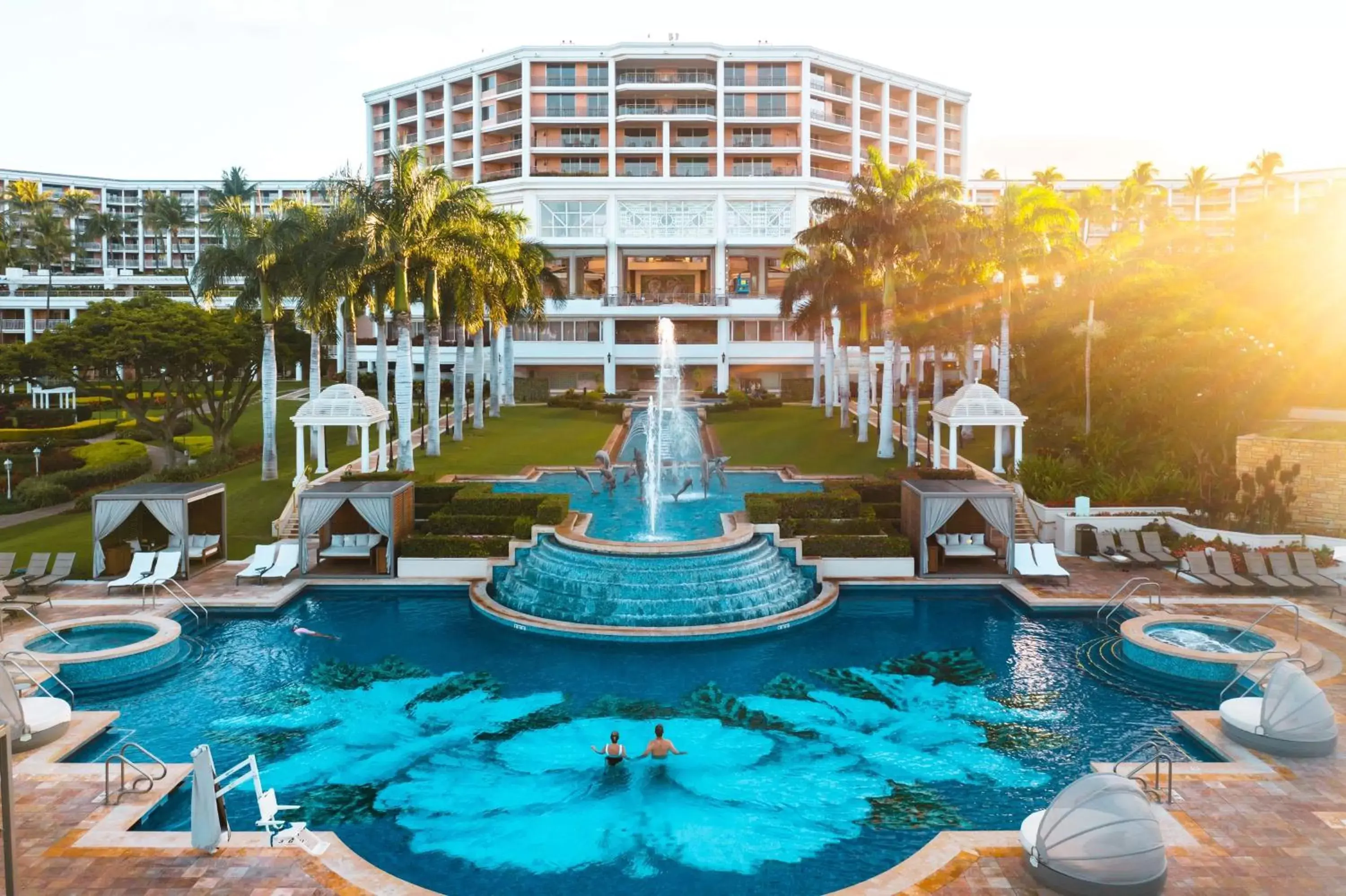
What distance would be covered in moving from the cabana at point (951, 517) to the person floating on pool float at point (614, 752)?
1213cm

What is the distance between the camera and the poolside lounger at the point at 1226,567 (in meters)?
21.7

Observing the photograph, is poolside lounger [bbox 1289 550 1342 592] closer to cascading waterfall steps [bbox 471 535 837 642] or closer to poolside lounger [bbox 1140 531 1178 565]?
poolside lounger [bbox 1140 531 1178 565]

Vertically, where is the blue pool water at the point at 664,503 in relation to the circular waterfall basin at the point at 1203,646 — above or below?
above

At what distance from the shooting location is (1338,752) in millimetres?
12859

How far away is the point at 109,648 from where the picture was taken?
18.1 meters

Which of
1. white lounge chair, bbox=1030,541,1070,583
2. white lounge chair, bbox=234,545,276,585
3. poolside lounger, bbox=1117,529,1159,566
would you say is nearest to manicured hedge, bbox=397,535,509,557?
white lounge chair, bbox=234,545,276,585

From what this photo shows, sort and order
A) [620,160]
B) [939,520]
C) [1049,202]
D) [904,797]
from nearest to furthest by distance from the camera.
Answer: [904,797], [939,520], [1049,202], [620,160]

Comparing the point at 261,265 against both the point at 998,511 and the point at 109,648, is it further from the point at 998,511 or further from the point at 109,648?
the point at 998,511

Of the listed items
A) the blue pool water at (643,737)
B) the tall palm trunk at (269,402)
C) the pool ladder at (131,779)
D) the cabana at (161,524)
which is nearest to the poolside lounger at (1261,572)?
the blue pool water at (643,737)

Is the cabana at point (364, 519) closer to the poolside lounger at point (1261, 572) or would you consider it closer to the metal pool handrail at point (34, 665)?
the metal pool handrail at point (34, 665)

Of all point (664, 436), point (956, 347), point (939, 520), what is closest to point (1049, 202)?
point (956, 347)

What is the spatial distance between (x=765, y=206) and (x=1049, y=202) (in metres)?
39.9

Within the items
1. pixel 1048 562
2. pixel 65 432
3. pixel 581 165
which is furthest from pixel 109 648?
pixel 581 165

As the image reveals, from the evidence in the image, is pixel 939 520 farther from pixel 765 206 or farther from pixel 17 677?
pixel 765 206
